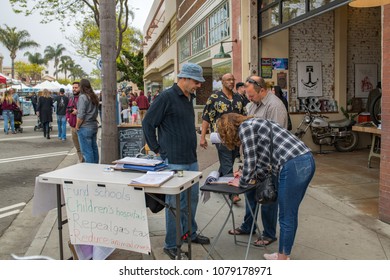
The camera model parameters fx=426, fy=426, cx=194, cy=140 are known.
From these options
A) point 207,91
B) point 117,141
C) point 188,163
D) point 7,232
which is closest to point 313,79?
point 117,141

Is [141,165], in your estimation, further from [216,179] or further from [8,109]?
[8,109]

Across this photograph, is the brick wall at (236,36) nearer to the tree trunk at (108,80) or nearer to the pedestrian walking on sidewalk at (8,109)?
the tree trunk at (108,80)

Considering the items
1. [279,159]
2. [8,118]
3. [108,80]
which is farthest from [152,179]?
[8,118]

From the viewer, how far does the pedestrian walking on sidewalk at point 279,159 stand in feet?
11.9

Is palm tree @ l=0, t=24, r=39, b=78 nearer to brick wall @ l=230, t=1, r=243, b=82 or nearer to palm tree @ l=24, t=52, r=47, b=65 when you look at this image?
palm tree @ l=24, t=52, r=47, b=65

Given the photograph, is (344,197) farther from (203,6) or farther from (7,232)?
(203,6)

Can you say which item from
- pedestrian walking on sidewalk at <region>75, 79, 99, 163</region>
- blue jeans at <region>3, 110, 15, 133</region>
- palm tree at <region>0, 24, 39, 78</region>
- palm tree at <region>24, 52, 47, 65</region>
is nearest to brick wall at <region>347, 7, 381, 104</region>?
pedestrian walking on sidewalk at <region>75, 79, 99, 163</region>

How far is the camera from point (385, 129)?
5.14m

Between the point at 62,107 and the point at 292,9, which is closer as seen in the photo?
the point at 292,9

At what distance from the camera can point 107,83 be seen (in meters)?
6.03

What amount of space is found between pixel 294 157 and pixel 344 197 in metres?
3.35

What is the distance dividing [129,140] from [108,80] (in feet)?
3.52

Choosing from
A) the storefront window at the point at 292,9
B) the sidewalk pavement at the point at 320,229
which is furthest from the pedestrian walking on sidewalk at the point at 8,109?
the storefront window at the point at 292,9

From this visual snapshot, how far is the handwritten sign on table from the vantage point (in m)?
3.61
